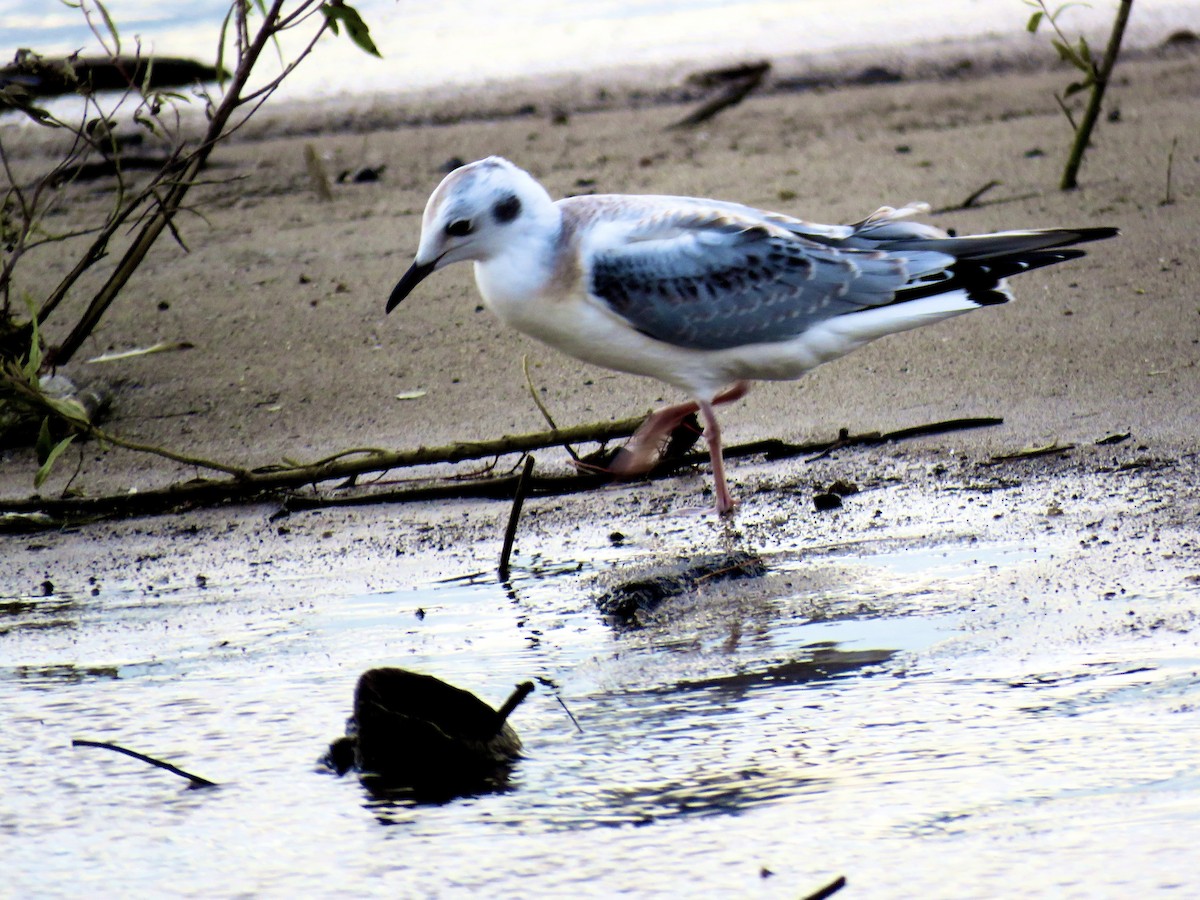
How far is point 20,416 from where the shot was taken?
223 inches

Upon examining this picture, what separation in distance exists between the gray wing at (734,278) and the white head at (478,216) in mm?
234

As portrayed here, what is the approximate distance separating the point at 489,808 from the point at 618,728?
38cm

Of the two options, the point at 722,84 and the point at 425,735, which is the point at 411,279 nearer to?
the point at 425,735

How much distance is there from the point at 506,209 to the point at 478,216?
3.5 inches

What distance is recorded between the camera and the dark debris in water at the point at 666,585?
4020 mm

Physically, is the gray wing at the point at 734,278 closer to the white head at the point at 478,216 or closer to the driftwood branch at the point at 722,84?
the white head at the point at 478,216

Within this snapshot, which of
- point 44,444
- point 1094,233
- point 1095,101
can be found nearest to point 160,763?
point 44,444

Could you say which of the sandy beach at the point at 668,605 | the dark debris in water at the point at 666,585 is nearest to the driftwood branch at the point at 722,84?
the sandy beach at the point at 668,605

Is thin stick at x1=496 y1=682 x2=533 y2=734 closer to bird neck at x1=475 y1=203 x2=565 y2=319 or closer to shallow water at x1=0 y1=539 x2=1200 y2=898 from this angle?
shallow water at x1=0 y1=539 x2=1200 y2=898

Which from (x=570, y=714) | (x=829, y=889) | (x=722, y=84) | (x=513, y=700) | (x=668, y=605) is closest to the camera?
(x=829, y=889)

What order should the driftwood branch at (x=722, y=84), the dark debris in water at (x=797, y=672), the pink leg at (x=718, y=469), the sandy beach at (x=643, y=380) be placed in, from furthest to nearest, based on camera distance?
the driftwood branch at (x=722, y=84) → the sandy beach at (x=643, y=380) → the pink leg at (x=718, y=469) → the dark debris in water at (x=797, y=672)

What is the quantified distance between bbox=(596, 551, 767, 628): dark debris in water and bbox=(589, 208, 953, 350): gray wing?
3.46 ft

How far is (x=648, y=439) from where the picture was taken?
17.0ft

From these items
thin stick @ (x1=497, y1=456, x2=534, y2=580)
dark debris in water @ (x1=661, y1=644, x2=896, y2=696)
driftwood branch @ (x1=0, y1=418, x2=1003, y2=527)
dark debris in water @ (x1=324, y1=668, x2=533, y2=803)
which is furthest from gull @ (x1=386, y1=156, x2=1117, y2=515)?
dark debris in water @ (x1=324, y1=668, x2=533, y2=803)
